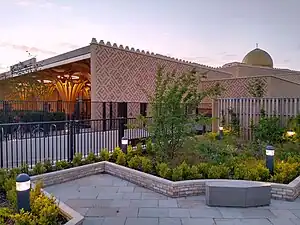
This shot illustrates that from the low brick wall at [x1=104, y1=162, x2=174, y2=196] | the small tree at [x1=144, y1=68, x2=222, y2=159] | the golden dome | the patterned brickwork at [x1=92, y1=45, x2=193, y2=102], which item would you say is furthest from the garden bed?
the golden dome

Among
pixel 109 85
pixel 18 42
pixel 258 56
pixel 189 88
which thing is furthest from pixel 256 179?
pixel 258 56

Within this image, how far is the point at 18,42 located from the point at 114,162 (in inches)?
521

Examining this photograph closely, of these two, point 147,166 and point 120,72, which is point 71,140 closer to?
point 147,166

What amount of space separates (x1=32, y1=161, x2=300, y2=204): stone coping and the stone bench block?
0.86ft

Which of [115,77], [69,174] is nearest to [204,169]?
[69,174]

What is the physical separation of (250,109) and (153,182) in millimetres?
6725

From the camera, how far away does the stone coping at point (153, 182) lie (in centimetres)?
495

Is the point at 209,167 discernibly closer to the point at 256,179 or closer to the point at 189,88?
the point at 256,179

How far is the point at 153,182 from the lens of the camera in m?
5.36

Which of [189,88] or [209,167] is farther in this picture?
[189,88]

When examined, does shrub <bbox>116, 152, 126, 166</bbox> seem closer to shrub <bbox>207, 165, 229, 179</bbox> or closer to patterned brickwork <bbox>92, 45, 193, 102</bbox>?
shrub <bbox>207, 165, 229, 179</bbox>

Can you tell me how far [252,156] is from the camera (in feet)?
23.7

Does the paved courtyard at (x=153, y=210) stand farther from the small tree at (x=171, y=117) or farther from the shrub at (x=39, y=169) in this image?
the small tree at (x=171, y=117)

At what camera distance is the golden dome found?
29.6 meters
